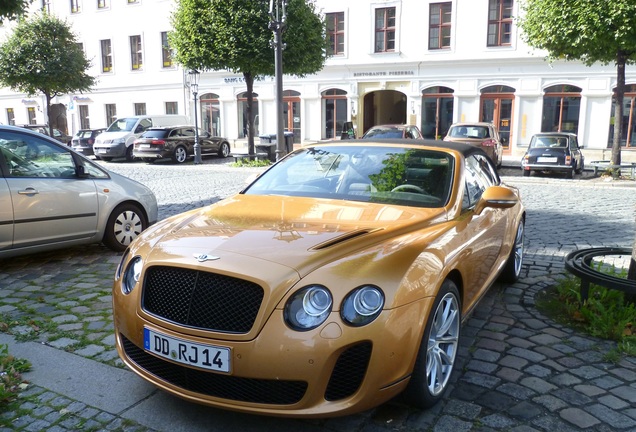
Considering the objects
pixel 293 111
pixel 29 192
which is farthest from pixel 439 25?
pixel 29 192

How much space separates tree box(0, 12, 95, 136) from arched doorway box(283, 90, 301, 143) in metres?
11.1

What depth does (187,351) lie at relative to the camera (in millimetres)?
2686

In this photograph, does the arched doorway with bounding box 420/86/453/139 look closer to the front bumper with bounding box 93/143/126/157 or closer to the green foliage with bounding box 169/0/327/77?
the green foliage with bounding box 169/0/327/77

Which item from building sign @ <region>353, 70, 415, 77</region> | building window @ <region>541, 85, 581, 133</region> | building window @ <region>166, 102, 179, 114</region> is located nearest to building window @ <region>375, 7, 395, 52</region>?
building sign @ <region>353, 70, 415, 77</region>

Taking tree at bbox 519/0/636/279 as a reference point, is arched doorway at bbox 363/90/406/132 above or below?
below

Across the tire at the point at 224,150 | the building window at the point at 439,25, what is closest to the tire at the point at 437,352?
the tire at the point at 224,150

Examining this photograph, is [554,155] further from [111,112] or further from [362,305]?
Result: [111,112]

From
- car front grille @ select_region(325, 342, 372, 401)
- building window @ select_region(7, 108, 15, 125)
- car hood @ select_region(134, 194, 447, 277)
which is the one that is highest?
building window @ select_region(7, 108, 15, 125)

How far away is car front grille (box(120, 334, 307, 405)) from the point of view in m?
2.57

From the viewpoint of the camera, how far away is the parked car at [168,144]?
2167cm

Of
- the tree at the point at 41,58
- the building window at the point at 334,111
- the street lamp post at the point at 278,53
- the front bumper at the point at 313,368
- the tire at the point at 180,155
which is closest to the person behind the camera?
the front bumper at the point at 313,368

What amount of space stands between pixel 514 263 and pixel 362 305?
10.5ft

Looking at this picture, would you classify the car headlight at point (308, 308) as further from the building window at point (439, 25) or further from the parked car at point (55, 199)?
the building window at point (439, 25)

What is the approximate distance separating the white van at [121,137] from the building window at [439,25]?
14.0 m
